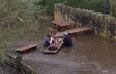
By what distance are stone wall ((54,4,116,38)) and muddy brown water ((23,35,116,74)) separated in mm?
1019

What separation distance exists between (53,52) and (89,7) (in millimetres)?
11047

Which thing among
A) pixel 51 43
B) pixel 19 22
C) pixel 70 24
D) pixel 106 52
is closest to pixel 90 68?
pixel 106 52

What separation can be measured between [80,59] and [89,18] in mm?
8743

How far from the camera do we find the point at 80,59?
917 inches

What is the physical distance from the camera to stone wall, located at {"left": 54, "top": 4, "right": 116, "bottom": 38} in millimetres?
28587

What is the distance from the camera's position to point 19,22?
14.4 metres

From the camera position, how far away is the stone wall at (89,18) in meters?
28.6

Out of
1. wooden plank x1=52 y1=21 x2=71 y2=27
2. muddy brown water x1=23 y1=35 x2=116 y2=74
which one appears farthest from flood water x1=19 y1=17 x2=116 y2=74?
wooden plank x1=52 y1=21 x2=71 y2=27

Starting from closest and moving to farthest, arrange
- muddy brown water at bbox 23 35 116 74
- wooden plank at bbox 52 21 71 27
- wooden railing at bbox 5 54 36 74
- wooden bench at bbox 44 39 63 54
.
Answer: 1. wooden railing at bbox 5 54 36 74
2. muddy brown water at bbox 23 35 116 74
3. wooden bench at bbox 44 39 63 54
4. wooden plank at bbox 52 21 71 27

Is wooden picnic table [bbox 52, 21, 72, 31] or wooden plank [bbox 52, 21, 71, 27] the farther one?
wooden plank [bbox 52, 21, 71, 27]

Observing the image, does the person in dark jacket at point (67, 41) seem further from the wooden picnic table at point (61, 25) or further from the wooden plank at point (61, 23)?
the wooden plank at point (61, 23)

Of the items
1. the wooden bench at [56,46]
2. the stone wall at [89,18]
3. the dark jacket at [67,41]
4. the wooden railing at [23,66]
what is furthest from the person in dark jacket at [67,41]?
the wooden railing at [23,66]

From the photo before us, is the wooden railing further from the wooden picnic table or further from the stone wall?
the wooden picnic table

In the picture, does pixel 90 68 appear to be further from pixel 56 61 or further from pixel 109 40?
pixel 109 40
